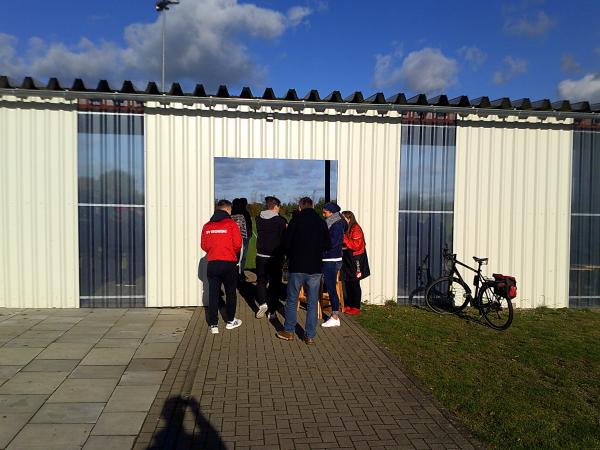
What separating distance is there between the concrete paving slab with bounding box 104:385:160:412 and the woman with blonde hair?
389cm

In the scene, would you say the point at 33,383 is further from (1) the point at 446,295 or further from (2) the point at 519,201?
(2) the point at 519,201

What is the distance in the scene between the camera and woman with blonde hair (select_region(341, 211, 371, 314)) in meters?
7.79

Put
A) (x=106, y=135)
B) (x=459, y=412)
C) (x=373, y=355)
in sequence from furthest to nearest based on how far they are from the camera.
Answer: (x=106, y=135)
(x=373, y=355)
(x=459, y=412)

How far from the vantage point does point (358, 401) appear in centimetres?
444

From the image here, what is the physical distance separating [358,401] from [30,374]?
3255 millimetres

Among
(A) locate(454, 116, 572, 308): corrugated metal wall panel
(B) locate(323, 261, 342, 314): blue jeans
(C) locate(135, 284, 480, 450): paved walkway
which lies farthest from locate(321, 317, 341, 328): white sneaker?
(A) locate(454, 116, 572, 308): corrugated metal wall panel

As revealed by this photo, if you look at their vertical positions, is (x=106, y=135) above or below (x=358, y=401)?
above

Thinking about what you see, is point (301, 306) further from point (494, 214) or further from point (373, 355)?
point (494, 214)

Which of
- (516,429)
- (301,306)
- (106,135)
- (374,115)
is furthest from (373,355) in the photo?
(106,135)

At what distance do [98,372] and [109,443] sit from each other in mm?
1630

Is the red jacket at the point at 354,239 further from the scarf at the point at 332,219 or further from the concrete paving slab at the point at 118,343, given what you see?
the concrete paving slab at the point at 118,343

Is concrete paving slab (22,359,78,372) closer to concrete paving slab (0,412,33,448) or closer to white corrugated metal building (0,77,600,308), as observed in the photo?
concrete paving slab (0,412,33,448)

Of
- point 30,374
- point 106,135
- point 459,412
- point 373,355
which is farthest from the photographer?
point 106,135

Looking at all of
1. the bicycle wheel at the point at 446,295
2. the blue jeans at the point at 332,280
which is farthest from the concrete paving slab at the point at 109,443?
the bicycle wheel at the point at 446,295
